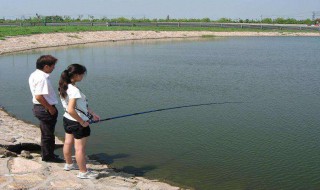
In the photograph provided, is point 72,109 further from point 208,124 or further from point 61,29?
point 61,29

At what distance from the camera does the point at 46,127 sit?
652cm

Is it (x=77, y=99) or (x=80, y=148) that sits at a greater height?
(x=77, y=99)

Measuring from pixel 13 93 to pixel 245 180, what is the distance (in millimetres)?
9942

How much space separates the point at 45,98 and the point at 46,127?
59 cm

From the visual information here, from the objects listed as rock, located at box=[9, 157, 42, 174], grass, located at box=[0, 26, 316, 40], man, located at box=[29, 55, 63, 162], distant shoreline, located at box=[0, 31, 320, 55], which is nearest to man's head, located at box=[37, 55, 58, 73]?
man, located at box=[29, 55, 63, 162]

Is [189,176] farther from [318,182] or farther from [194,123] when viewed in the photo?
[194,123]

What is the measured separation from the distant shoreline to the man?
927 inches

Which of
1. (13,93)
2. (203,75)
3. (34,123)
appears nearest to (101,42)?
(203,75)

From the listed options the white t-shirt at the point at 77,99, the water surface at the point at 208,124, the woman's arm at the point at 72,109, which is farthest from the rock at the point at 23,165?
the water surface at the point at 208,124

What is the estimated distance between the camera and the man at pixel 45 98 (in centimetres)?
610

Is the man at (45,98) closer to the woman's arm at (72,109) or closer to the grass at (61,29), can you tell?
the woman's arm at (72,109)

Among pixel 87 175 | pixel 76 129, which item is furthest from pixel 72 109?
pixel 87 175

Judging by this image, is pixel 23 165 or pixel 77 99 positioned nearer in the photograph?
pixel 77 99

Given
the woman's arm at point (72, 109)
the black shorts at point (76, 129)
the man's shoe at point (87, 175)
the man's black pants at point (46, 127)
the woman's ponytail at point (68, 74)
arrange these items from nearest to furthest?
the woman's arm at point (72, 109) < the woman's ponytail at point (68, 74) < the black shorts at point (76, 129) < the man's shoe at point (87, 175) < the man's black pants at point (46, 127)
